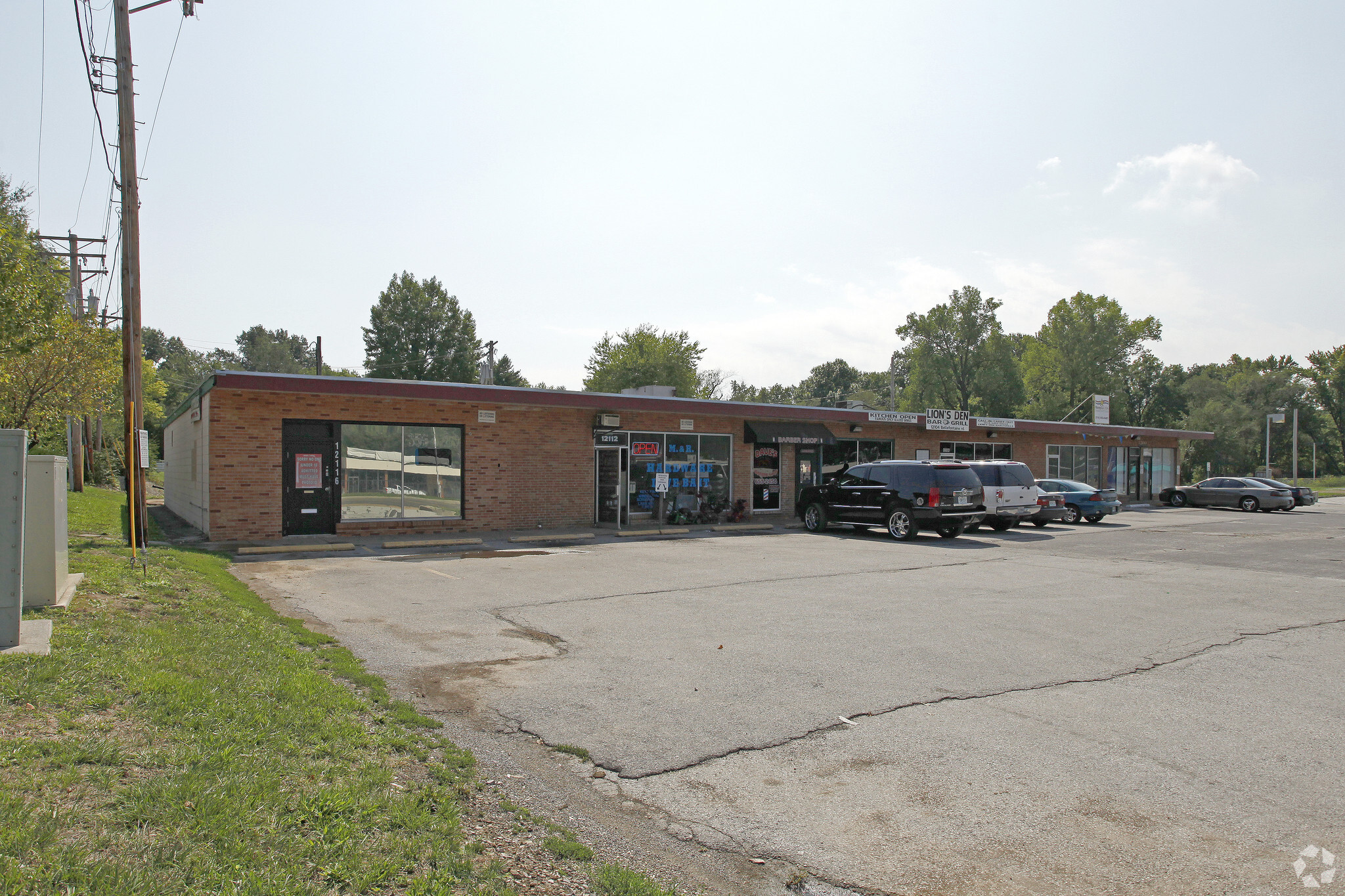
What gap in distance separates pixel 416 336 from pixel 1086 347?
58447mm

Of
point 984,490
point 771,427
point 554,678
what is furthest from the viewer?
point 771,427

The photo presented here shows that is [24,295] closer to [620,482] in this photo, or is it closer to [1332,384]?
[620,482]

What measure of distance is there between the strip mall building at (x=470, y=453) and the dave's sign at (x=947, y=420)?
0.11 meters

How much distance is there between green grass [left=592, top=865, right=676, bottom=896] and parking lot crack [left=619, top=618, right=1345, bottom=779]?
46.4 inches

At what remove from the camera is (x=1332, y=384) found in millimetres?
88625

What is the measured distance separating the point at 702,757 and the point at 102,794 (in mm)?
3055

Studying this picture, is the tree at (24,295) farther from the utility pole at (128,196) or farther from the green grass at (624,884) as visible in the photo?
the green grass at (624,884)

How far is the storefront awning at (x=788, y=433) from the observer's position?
24116 millimetres

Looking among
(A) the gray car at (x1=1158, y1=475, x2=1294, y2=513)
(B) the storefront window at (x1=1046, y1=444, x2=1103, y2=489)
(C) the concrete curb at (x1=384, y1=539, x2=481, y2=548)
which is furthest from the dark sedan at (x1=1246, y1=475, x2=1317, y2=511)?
(C) the concrete curb at (x1=384, y1=539, x2=481, y2=548)

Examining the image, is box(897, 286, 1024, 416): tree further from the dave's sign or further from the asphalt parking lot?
the asphalt parking lot

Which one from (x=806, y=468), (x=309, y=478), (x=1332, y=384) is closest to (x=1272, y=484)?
(x=806, y=468)

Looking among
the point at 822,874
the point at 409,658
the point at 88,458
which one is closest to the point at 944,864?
the point at 822,874

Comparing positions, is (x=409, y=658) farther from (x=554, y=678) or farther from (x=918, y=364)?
(x=918, y=364)

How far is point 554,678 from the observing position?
672cm
